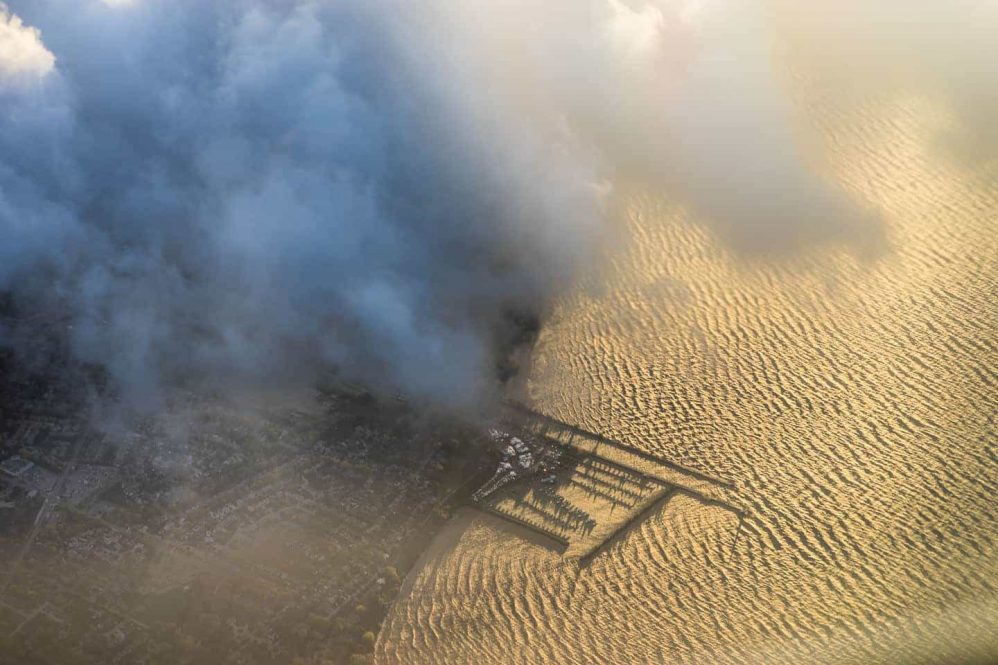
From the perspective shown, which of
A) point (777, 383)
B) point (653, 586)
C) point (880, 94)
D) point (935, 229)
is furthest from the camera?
point (880, 94)

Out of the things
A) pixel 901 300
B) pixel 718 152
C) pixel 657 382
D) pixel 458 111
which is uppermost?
pixel 718 152

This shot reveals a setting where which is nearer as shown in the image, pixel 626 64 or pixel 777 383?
pixel 777 383

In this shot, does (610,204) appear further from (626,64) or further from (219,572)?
(219,572)

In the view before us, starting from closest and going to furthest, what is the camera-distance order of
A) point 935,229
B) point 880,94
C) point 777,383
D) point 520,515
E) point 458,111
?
point 520,515 < point 777,383 < point 935,229 < point 458,111 < point 880,94

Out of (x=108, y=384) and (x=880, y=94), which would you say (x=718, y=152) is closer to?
(x=880, y=94)

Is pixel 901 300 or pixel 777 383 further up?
pixel 901 300

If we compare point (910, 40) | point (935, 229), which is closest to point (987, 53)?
point (910, 40)
